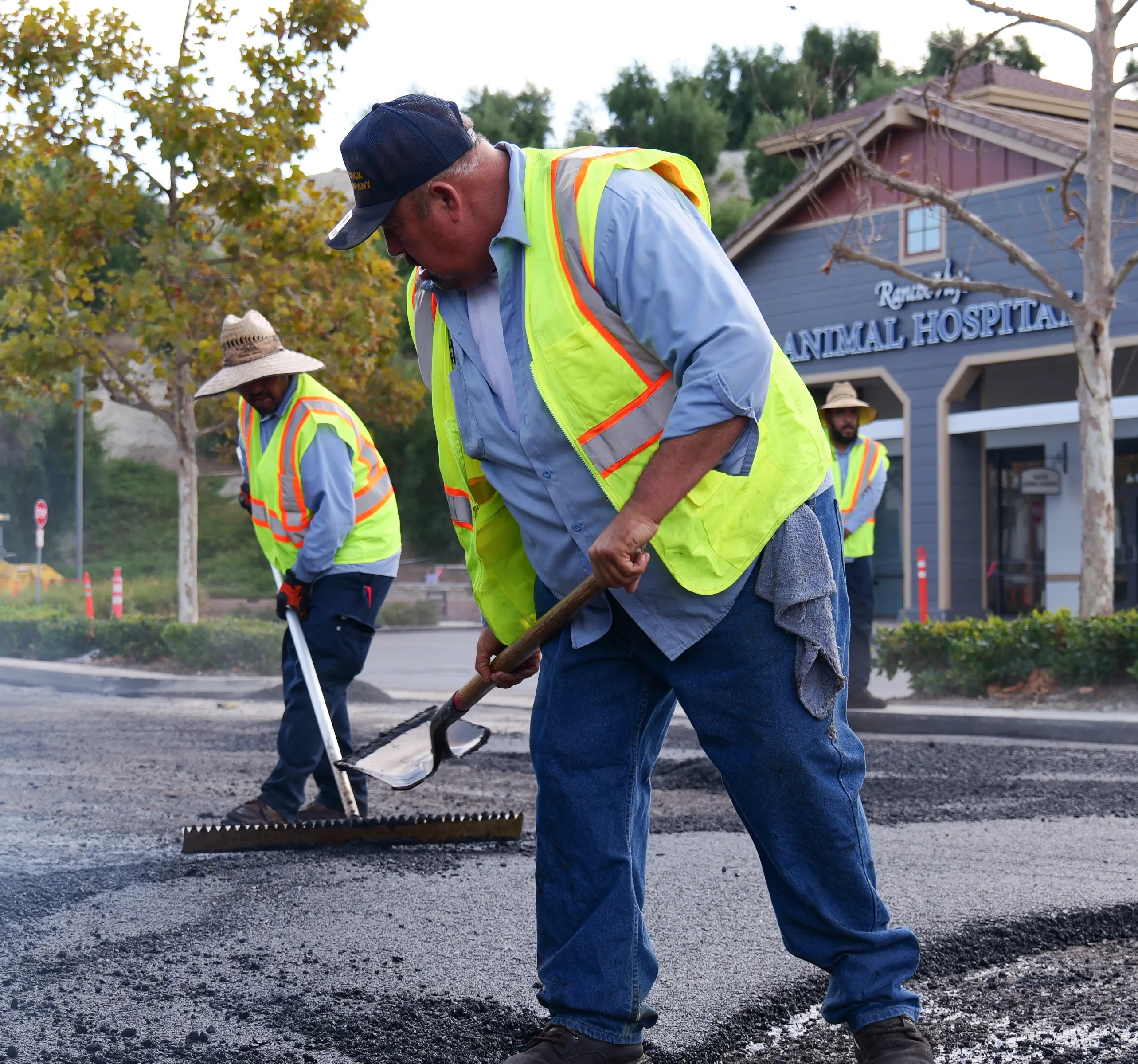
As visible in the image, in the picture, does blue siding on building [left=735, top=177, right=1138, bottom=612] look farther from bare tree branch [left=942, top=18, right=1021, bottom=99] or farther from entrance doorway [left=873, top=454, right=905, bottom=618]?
bare tree branch [left=942, top=18, right=1021, bottom=99]

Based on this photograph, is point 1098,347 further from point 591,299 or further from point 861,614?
point 591,299

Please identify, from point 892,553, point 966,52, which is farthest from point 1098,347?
point 892,553

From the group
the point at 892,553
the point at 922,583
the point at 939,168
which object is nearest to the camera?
the point at 939,168

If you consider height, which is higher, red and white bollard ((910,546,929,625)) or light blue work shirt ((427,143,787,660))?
light blue work shirt ((427,143,787,660))

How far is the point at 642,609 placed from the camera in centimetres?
255

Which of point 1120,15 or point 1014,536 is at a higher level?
point 1120,15

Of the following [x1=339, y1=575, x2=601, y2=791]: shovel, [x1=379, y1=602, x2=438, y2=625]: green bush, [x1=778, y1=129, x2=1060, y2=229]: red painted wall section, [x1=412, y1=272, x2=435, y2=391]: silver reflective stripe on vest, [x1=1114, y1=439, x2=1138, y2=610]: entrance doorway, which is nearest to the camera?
[x1=412, y1=272, x2=435, y2=391]: silver reflective stripe on vest

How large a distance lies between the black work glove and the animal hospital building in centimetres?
1481

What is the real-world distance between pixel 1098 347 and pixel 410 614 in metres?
16.4

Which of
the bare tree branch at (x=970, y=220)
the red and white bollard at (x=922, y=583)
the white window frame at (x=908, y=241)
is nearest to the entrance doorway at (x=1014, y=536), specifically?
the red and white bollard at (x=922, y=583)

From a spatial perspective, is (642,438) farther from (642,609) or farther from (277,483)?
(277,483)

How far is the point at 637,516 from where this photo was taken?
2412 millimetres

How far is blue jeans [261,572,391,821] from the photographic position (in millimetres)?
5090

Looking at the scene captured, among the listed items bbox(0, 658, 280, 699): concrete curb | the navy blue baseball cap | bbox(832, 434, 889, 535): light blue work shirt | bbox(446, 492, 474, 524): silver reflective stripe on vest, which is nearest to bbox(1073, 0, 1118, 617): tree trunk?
bbox(832, 434, 889, 535): light blue work shirt
